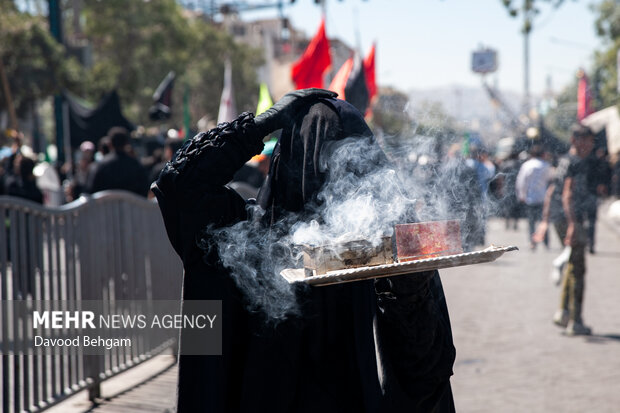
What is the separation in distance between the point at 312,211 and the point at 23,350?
294 centimetres

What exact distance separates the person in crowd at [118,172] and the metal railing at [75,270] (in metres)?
2.16

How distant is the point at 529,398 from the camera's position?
18.1 ft

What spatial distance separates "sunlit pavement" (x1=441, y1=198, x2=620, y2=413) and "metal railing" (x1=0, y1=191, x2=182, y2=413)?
245 centimetres

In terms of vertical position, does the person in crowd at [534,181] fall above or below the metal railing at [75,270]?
above

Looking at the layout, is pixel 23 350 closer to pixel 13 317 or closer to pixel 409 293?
pixel 13 317

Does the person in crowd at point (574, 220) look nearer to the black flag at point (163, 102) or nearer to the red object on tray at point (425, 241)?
Result: the red object on tray at point (425, 241)

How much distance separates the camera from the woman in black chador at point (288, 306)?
2.05 m

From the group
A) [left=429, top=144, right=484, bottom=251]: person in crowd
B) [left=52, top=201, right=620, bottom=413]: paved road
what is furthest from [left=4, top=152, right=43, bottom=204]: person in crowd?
[left=429, top=144, right=484, bottom=251]: person in crowd

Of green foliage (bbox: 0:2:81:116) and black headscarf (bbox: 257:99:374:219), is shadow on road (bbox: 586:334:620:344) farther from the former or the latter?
green foliage (bbox: 0:2:81:116)

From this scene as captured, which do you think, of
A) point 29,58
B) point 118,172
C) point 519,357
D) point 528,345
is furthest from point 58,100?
point 519,357

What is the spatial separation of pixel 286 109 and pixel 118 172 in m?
6.64

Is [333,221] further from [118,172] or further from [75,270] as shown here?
[118,172]

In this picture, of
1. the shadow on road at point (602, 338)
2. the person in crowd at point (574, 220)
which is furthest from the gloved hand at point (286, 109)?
the person in crowd at point (574, 220)

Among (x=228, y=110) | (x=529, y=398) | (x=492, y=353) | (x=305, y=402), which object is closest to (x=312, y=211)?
(x=305, y=402)
